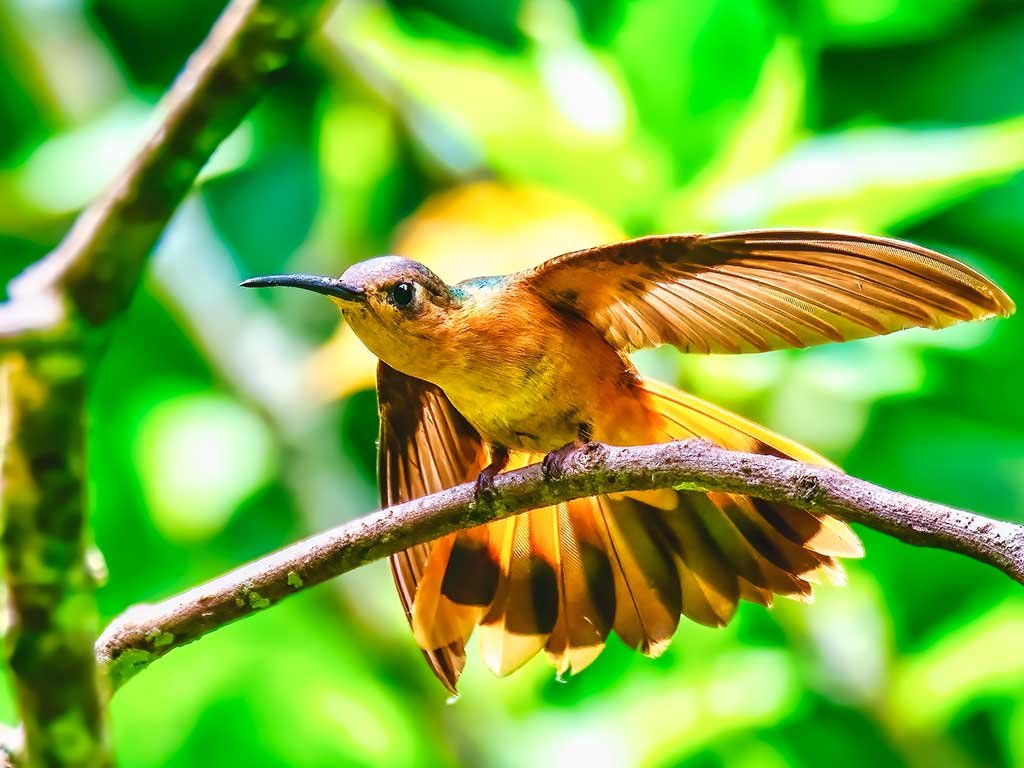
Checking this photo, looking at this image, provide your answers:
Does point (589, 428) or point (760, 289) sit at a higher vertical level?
point (760, 289)

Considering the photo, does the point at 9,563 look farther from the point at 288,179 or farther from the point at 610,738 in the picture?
the point at 288,179

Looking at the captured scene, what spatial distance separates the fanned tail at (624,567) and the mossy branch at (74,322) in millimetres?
872

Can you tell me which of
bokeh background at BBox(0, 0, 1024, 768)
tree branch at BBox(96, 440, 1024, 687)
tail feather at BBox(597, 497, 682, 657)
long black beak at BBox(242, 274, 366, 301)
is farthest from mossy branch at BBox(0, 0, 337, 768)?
bokeh background at BBox(0, 0, 1024, 768)

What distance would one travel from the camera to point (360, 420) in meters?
3.53

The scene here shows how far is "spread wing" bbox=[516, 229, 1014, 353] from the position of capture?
48.1 inches

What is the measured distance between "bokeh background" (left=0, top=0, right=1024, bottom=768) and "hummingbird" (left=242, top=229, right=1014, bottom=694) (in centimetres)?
76

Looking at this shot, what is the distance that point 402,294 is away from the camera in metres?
1.55

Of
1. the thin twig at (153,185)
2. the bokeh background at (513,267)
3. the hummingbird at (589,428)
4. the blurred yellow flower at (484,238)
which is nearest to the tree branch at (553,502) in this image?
the hummingbird at (589,428)

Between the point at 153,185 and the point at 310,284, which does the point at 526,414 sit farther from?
the point at 153,185

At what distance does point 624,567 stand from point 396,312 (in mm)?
473

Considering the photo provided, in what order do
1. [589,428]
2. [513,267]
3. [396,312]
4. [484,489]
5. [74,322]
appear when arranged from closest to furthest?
[74,322], [484,489], [396,312], [589,428], [513,267]

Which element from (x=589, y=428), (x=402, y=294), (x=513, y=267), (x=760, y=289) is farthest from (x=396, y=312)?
(x=513, y=267)

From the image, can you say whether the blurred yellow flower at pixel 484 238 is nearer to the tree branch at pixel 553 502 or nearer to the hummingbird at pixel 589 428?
the hummingbird at pixel 589 428

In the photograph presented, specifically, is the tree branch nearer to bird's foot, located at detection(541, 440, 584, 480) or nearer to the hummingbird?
bird's foot, located at detection(541, 440, 584, 480)
